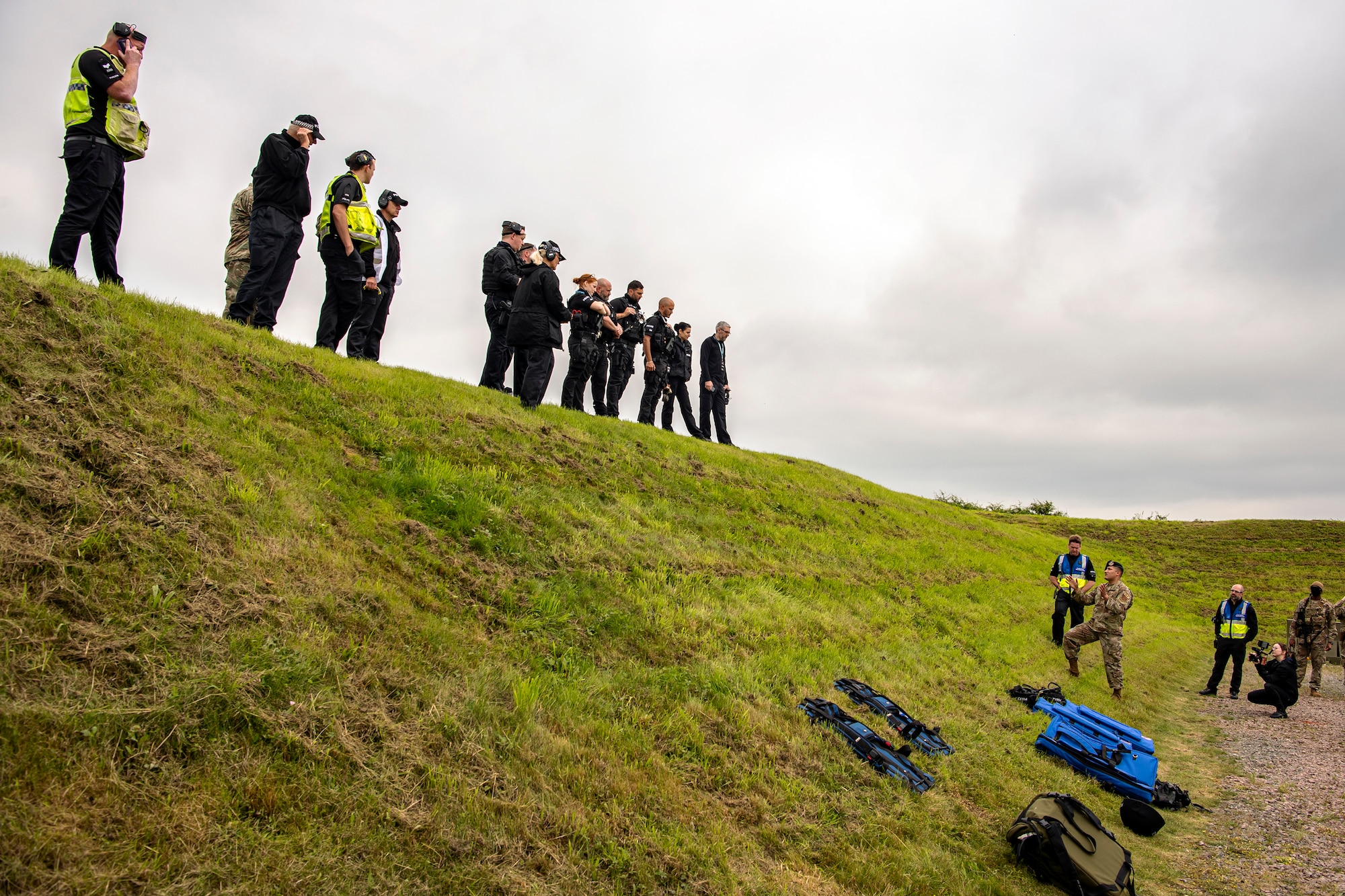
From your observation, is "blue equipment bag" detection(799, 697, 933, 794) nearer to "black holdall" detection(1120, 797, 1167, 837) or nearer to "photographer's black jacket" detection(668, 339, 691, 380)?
"black holdall" detection(1120, 797, 1167, 837)

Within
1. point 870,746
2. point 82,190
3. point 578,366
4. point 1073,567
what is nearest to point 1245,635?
point 1073,567

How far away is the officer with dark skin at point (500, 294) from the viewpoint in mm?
12922

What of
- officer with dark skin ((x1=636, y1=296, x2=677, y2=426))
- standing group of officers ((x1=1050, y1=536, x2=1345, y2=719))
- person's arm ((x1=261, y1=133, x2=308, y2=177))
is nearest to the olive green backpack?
standing group of officers ((x1=1050, y1=536, x2=1345, y2=719))

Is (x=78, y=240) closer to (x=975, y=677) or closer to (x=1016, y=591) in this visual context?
(x=975, y=677)

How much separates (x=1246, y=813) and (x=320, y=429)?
448 inches

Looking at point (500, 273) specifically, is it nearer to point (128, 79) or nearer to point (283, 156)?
point (283, 156)

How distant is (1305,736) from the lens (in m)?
10.5

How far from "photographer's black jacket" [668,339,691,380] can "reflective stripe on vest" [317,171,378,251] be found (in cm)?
879

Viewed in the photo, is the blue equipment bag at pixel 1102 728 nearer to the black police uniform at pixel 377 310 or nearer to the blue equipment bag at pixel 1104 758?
the blue equipment bag at pixel 1104 758

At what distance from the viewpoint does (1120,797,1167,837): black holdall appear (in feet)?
22.4

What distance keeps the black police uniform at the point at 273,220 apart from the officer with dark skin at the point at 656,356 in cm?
833

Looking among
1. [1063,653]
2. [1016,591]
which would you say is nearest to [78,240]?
[1063,653]

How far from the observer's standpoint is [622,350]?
1616cm

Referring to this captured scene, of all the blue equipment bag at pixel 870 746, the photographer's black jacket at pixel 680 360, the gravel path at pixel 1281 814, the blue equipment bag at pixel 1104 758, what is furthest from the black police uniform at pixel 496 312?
the gravel path at pixel 1281 814
